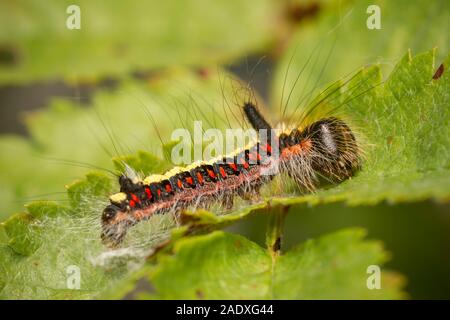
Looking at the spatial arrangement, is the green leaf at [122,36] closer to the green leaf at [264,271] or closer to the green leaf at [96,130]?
the green leaf at [96,130]

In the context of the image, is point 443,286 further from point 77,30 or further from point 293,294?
point 77,30

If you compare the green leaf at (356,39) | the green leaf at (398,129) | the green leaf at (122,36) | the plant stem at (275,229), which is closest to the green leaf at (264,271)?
the plant stem at (275,229)

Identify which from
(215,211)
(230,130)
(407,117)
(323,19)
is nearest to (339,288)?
(407,117)

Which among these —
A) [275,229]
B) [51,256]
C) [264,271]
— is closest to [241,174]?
[275,229]

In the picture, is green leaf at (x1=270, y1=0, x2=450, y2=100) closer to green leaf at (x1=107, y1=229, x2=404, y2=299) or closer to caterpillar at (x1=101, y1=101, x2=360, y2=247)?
caterpillar at (x1=101, y1=101, x2=360, y2=247)

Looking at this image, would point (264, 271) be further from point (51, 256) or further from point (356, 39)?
point (356, 39)

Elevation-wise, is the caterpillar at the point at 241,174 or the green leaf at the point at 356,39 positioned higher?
the green leaf at the point at 356,39
